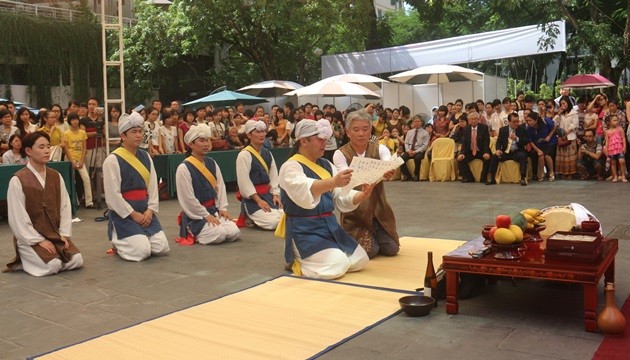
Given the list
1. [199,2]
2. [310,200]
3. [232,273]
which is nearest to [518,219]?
A: [310,200]

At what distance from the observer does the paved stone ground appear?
364 centimetres

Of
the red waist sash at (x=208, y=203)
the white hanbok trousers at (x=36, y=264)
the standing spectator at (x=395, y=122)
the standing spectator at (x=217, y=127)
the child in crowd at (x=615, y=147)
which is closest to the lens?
the white hanbok trousers at (x=36, y=264)

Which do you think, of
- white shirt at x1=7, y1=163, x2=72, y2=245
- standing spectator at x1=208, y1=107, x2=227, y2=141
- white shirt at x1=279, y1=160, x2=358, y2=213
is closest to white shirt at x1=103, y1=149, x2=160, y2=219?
white shirt at x1=7, y1=163, x2=72, y2=245

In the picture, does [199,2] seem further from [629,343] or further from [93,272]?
[629,343]

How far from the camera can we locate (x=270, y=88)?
16.1m

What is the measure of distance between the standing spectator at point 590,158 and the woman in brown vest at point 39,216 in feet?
28.8

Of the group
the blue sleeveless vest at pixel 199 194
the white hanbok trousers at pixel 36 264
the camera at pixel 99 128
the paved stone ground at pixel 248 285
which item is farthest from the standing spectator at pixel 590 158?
the white hanbok trousers at pixel 36 264

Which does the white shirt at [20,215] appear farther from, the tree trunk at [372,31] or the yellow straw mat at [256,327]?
the tree trunk at [372,31]

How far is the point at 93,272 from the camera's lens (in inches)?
225

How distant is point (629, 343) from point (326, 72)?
14510mm

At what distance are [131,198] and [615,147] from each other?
26.4ft

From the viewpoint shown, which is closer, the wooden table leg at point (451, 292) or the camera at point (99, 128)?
the wooden table leg at point (451, 292)

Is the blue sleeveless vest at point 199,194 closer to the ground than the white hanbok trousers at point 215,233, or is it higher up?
higher up

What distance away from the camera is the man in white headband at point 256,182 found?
7.64m
